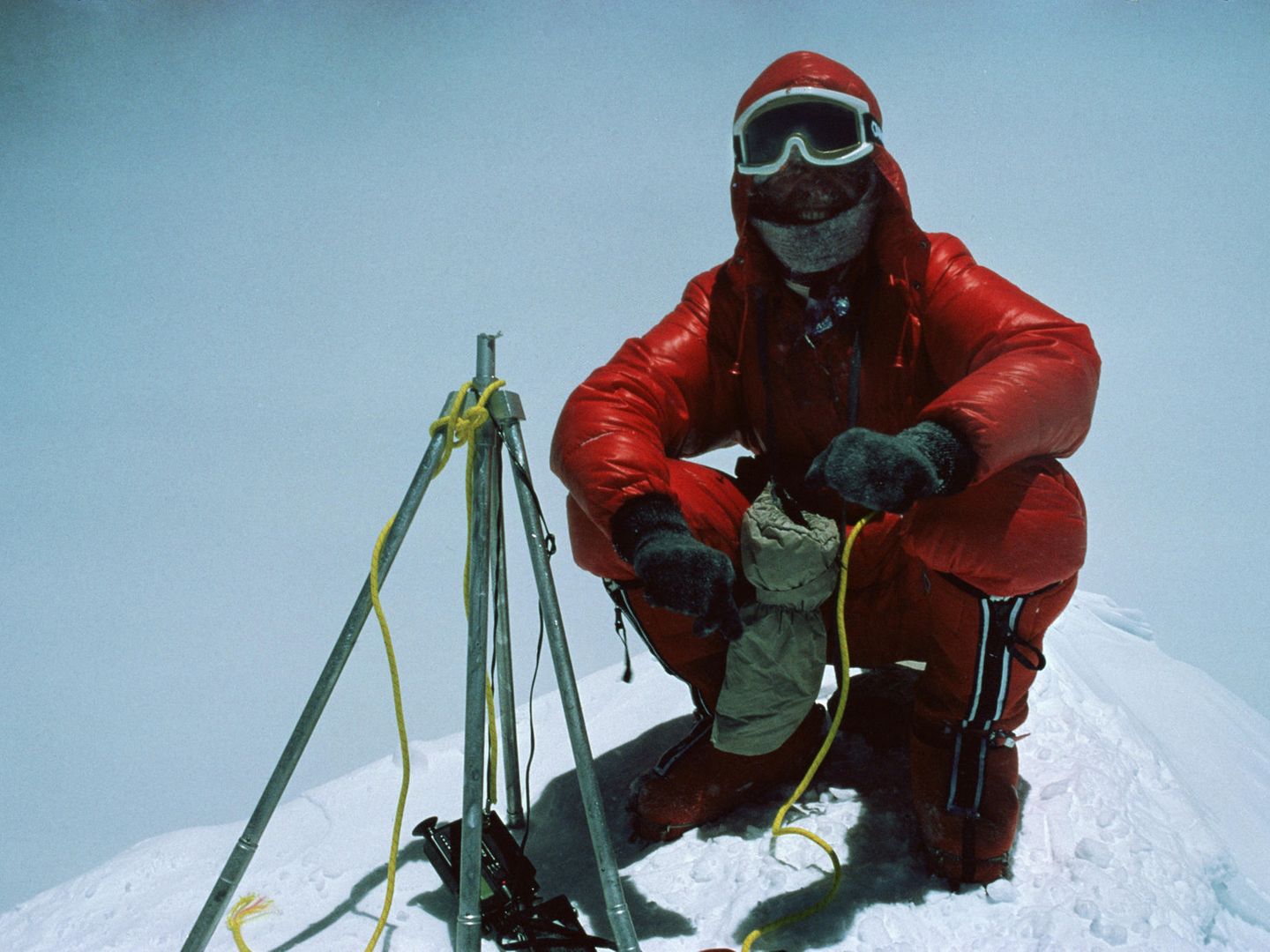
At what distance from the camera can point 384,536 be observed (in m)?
1.36

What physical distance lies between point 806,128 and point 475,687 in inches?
39.8

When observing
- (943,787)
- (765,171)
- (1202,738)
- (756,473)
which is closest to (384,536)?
(756,473)

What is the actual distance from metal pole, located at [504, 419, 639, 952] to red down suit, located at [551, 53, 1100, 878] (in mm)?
71

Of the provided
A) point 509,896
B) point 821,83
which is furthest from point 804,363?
point 509,896

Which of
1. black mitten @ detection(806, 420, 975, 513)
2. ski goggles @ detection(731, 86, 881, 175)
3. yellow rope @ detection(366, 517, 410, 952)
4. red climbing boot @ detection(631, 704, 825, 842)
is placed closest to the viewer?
black mitten @ detection(806, 420, 975, 513)

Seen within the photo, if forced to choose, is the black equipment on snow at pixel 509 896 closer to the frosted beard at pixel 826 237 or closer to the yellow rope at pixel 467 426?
the yellow rope at pixel 467 426

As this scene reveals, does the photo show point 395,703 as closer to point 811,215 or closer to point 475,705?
point 475,705

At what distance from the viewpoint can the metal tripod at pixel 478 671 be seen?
1209 mm

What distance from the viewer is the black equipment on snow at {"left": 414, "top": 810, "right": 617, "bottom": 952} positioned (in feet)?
4.11

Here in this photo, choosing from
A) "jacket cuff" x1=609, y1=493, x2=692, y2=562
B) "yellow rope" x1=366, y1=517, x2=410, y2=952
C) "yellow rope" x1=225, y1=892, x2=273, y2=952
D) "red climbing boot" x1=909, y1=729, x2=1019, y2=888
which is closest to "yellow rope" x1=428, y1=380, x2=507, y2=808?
"yellow rope" x1=366, y1=517, x2=410, y2=952

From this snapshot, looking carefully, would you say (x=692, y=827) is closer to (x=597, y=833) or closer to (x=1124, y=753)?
(x=597, y=833)

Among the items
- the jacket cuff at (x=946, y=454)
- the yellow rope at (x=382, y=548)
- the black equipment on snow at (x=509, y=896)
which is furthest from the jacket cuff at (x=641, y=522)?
the black equipment on snow at (x=509, y=896)

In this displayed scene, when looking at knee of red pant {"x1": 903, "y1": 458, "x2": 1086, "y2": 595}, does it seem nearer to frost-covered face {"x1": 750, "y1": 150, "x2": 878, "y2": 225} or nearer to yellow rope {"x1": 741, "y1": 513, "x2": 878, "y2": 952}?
yellow rope {"x1": 741, "y1": 513, "x2": 878, "y2": 952}

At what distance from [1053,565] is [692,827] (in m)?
0.78
